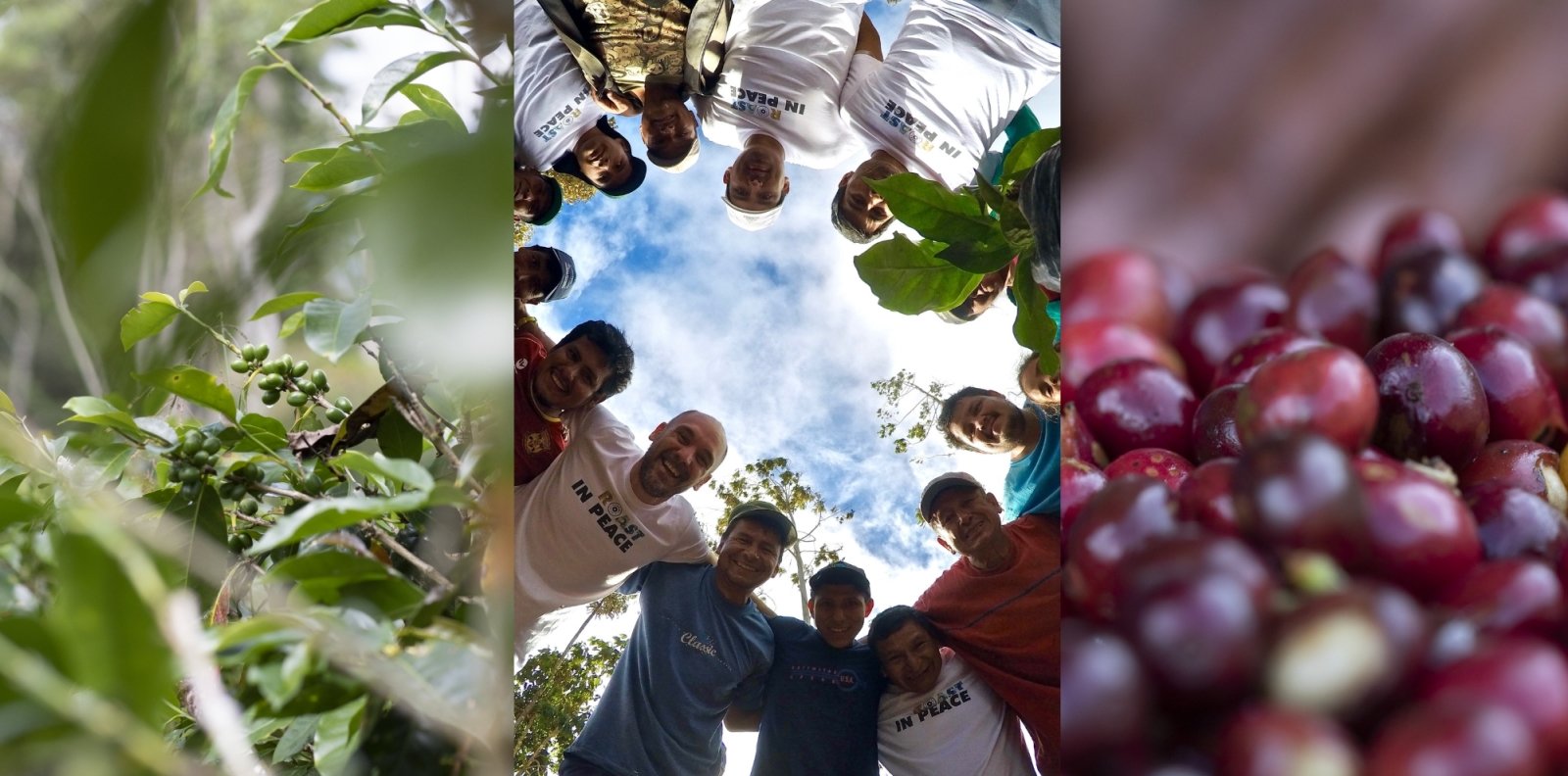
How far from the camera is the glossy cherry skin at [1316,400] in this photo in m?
0.81

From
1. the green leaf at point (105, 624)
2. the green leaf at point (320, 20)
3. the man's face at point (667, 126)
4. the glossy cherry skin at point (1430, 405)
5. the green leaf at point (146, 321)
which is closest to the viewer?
the green leaf at point (105, 624)

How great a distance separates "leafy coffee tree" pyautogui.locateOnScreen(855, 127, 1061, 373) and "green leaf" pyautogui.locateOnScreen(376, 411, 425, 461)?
48 cm

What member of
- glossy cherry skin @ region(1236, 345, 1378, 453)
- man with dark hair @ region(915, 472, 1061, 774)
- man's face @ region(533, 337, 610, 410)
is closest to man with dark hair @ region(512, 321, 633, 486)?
man's face @ region(533, 337, 610, 410)

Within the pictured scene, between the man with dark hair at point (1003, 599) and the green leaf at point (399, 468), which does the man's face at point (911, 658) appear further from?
the green leaf at point (399, 468)

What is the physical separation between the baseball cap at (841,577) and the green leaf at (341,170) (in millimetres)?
555

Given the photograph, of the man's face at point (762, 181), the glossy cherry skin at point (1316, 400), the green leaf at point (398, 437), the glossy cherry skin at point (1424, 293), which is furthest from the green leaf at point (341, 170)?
the glossy cherry skin at point (1424, 293)

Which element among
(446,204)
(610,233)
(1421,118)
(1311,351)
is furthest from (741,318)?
(1421,118)

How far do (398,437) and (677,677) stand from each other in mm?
359

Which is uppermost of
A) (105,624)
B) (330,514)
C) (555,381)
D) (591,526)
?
(105,624)

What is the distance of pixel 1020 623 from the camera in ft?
3.32

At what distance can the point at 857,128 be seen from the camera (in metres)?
1.04

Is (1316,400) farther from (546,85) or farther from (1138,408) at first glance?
(546,85)

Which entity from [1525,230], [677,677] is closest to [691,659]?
[677,677]

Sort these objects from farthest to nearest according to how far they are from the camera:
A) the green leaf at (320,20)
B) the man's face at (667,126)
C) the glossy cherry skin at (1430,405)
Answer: the man's face at (667,126), the green leaf at (320,20), the glossy cherry skin at (1430,405)
